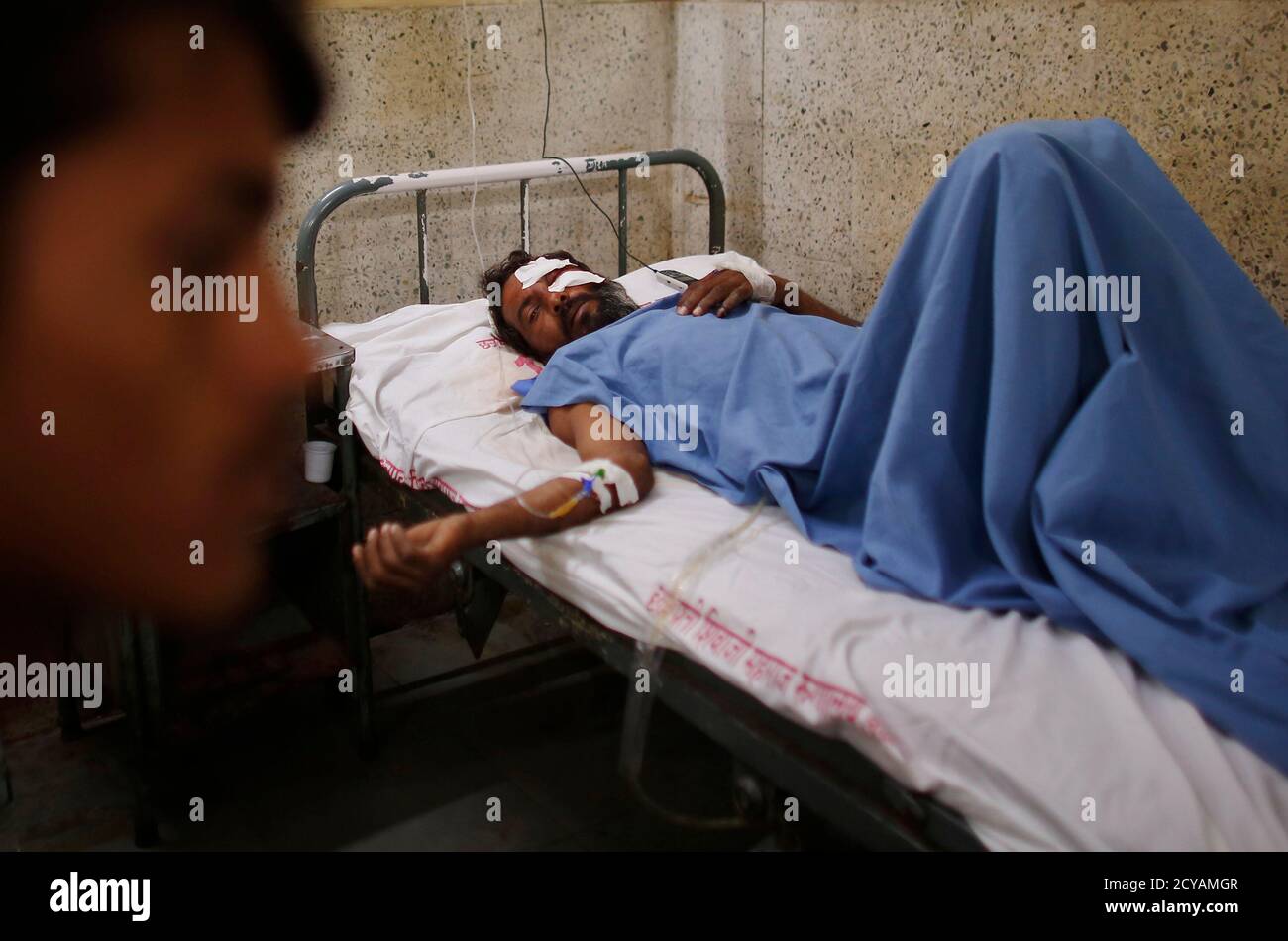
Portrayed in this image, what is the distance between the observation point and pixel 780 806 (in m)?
1.37

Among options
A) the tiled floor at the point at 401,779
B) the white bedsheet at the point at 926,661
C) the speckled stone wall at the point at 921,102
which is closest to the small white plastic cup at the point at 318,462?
the white bedsheet at the point at 926,661

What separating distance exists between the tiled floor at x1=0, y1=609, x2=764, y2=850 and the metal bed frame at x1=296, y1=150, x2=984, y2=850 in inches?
5.0

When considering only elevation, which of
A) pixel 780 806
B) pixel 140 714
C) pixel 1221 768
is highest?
pixel 1221 768

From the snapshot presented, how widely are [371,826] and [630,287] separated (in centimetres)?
130

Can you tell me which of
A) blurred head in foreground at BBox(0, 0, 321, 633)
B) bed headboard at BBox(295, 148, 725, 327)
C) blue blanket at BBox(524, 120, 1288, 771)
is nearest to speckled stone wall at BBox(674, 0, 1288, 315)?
bed headboard at BBox(295, 148, 725, 327)

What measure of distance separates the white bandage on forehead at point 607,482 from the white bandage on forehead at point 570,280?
27.7 inches

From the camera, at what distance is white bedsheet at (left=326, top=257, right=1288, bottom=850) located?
1.05 meters

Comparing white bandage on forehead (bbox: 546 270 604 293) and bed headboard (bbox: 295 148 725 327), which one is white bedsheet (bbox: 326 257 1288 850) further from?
bed headboard (bbox: 295 148 725 327)

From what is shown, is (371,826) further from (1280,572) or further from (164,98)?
(164,98)

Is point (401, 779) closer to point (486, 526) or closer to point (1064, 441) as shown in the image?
point (486, 526)

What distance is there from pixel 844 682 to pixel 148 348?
1058mm

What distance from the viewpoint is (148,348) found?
0.83 ft

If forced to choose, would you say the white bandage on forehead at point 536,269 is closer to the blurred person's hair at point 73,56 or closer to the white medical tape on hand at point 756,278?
the white medical tape on hand at point 756,278

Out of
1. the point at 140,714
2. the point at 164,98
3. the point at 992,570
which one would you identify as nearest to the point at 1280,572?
the point at 992,570
